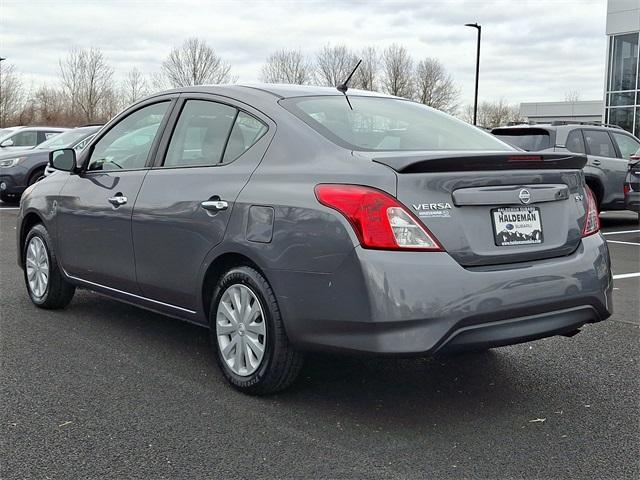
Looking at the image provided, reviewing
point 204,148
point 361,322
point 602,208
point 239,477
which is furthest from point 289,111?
point 602,208

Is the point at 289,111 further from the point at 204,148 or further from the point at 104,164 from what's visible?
the point at 104,164

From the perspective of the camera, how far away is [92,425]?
11.6ft

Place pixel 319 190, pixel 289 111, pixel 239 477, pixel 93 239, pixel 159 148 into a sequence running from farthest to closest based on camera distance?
pixel 93 239, pixel 159 148, pixel 289 111, pixel 319 190, pixel 239 477

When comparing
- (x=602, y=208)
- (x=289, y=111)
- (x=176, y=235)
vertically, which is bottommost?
(x=602, y=208)

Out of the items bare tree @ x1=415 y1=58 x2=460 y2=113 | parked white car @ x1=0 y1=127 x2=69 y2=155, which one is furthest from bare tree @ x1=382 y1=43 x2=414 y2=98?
parked white car @ x1=0 y1=127 x2=69 y2=155

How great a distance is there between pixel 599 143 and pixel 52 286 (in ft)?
31.8

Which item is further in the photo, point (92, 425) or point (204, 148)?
point (204, 148)

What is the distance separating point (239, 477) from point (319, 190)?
4.38 ft

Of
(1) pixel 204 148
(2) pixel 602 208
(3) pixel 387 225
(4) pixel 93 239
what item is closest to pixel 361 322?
(3) pixel 387 225

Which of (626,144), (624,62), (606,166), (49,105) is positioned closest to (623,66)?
(624,62)

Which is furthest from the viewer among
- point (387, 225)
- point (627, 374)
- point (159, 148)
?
point (159, 148)

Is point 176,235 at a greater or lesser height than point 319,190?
lesser

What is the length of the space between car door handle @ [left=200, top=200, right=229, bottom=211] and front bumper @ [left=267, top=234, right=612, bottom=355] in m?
0.53

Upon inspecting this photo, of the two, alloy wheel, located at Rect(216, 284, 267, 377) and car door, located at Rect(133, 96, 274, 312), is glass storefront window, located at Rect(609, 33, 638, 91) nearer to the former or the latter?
car door, located at Rect(133, 96, 274, 312)
